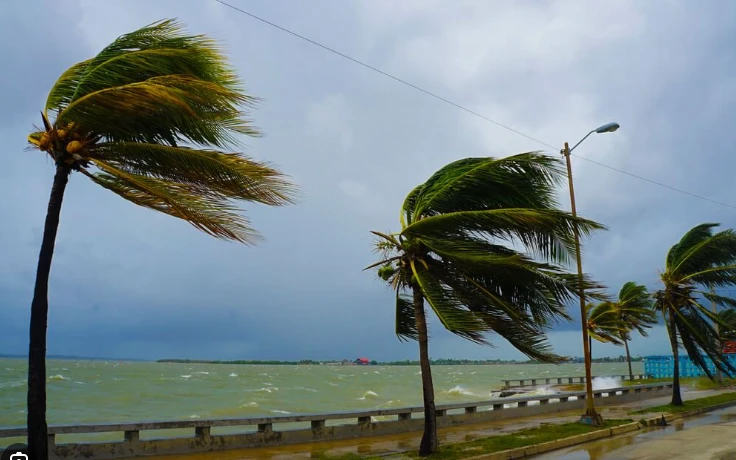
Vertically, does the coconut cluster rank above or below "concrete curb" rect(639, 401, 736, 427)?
above

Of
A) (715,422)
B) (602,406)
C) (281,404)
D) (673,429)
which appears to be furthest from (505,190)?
(281,404)

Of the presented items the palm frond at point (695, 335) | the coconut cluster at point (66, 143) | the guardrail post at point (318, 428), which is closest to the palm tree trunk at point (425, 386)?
the guardrail post at point (318, 428)

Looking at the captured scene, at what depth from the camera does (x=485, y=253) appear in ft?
35.5

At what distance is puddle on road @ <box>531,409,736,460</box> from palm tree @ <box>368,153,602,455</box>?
10.6 feet

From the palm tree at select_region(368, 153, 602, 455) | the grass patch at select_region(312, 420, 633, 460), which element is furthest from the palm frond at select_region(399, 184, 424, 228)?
the grass patch at select_region(312, 420, 633, 460)

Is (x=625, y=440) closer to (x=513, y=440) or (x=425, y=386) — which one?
(x=513, y=440)

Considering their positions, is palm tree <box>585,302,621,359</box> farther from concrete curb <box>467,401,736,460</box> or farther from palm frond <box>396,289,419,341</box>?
palm frond <box>396,289,419,341</box>

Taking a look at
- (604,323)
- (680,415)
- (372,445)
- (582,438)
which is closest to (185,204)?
(372,445)

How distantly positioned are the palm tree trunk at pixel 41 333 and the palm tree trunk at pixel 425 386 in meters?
6.71

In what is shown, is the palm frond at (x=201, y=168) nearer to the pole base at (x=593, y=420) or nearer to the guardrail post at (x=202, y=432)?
the guardrail post at (x=202, y=432)

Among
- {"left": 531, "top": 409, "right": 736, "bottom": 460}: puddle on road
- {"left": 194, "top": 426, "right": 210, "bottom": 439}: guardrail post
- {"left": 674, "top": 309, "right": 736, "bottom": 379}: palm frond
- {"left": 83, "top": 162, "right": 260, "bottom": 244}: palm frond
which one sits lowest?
{"left": 531, "top": 409, "right": 736, "bottom": 460}: puddle on road

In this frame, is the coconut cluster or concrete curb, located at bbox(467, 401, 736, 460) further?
concrete curb, located at bbox(467, 401, 736, 460)

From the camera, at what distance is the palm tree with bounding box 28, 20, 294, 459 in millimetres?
6676

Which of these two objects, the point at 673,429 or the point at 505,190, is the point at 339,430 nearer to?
the point at 505,190
